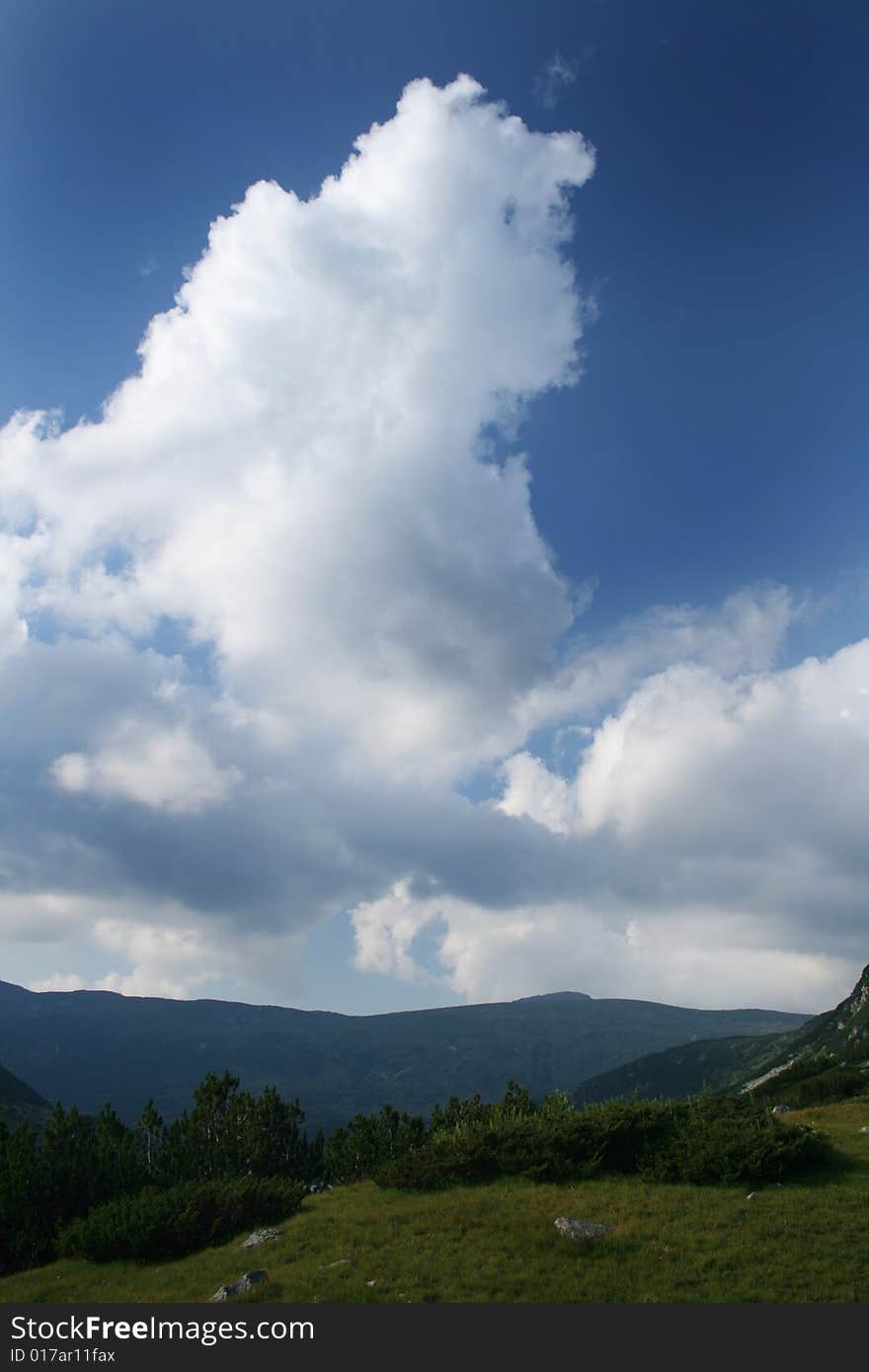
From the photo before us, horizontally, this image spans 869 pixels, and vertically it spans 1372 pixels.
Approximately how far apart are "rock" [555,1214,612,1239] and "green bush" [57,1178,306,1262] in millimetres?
12888

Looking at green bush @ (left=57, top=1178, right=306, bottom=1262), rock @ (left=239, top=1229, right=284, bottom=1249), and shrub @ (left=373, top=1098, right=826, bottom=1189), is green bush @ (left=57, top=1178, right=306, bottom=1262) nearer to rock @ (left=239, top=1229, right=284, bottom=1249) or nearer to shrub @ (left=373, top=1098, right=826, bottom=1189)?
rock @ (left=239, top=1229, right=284, bottom=1249)

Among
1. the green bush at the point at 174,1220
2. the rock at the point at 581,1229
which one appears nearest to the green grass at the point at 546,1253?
the rock at the point at 581,1229

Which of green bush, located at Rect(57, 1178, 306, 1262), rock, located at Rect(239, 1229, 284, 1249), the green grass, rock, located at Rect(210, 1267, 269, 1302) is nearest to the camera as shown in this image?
the green grass

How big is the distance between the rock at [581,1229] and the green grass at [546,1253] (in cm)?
31

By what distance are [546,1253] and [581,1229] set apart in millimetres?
1634

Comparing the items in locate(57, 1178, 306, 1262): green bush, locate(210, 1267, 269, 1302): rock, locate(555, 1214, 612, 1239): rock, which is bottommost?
locate(57, 1178, 306, 1262): green bush

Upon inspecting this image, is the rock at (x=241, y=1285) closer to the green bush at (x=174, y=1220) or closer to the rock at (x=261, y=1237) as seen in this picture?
the rock at (x=261, y=1237)

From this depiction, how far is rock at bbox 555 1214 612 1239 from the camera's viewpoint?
24236 millimetres

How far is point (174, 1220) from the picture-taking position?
29.9 meters

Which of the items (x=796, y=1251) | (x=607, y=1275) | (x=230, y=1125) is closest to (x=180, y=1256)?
(x=607, y=1275)

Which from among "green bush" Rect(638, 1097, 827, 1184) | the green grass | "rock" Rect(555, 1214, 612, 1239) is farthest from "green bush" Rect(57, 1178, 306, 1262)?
"green bush" Rect(638, 1097, 827, 1184)

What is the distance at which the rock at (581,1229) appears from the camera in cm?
2424

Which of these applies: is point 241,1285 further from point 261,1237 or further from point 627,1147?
point 627,1147

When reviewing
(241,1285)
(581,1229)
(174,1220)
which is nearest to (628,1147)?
(581,1229)
